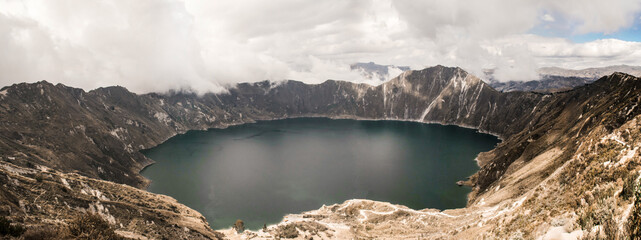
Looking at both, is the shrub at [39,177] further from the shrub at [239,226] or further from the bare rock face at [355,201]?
the shrub at [239,226]

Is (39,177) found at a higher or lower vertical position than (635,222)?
lower

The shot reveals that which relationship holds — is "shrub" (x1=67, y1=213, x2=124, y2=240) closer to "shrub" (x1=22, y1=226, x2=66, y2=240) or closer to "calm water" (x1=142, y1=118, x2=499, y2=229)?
"shrub" (x1=22, y1=226, x2=66, y2=240)

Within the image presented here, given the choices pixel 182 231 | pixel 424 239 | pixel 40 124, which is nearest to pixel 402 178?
pixel 424 239

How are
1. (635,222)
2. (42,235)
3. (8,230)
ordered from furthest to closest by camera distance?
(42,235) → (8,230) → (635,222)

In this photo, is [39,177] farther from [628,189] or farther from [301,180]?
[301,180]

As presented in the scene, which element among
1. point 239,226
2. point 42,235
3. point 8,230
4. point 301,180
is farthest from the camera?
point 301,180

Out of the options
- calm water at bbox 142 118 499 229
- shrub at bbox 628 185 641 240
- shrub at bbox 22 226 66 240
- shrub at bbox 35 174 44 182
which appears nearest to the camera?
shrub at bbox 628 185 641 240

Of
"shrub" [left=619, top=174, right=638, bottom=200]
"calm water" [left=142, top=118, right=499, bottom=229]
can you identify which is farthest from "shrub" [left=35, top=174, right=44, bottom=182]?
"shrub" [left=619, top=174, right=638, bottom=200]

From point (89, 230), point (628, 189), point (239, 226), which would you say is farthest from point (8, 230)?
point (239, 226)

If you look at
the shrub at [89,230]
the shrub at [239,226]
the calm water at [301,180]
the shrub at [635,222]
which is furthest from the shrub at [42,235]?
the calm water at [301,180]

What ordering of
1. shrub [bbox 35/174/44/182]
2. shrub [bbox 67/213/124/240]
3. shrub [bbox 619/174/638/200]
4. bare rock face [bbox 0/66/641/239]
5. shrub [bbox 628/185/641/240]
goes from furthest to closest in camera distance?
shrub [bbox 35/174/44/182]
bare rock face [bbox 0/66/641/239]
shrub [bbox 67/213/124/240]
shrub [bbox 619/174/638/200]
shrub [bbox 628/185/641/240]

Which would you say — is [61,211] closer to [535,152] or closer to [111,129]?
[535,152]

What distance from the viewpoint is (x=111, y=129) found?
655ft

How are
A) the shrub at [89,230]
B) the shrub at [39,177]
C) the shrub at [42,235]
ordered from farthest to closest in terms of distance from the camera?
1. the shrub at [39,177]
2. the shrub at [89,230]
3. the shrub at [42,235]
